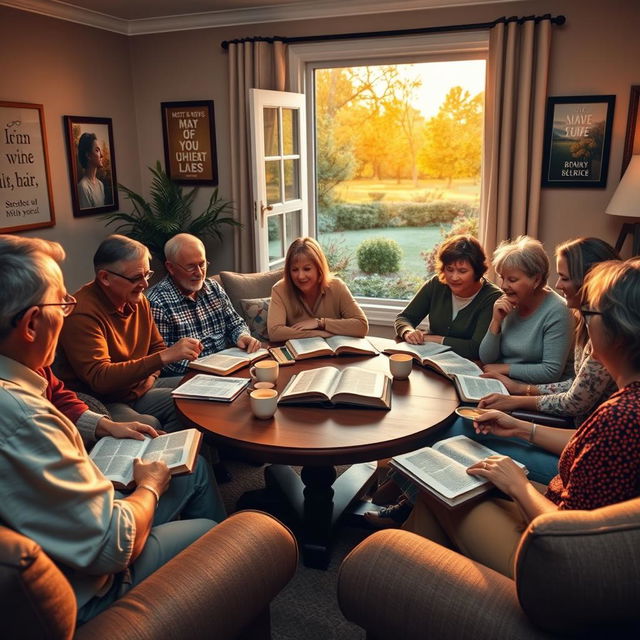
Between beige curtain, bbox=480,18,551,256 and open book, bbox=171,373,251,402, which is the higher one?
beige curtain, bbox=480,18,551,256

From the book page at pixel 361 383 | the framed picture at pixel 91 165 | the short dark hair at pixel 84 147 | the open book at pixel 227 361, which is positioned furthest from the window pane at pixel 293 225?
the book page at pixel 361 383

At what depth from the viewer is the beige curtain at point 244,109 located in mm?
4312

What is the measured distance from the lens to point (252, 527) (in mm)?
1383

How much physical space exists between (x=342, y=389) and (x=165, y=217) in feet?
9.87

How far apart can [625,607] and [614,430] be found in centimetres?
34

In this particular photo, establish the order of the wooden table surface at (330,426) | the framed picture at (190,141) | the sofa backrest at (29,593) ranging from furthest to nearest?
the framed picture at (190,141), the wooden table surface at (330,426), the sofa backrest at (29,593)

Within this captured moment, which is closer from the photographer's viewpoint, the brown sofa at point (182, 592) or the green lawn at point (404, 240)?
the brown sofa at point (182, 592)

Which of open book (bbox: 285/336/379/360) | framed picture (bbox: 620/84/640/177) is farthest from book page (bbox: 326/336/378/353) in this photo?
framed picture (bbox: 620/84/640/177)

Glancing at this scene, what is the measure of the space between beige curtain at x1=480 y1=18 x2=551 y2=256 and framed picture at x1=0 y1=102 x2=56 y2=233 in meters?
3.02

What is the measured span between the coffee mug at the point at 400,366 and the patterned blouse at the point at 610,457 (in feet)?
3.18

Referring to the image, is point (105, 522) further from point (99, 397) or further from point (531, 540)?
point (99, 397)

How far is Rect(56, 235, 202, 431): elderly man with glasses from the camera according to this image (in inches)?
88.0

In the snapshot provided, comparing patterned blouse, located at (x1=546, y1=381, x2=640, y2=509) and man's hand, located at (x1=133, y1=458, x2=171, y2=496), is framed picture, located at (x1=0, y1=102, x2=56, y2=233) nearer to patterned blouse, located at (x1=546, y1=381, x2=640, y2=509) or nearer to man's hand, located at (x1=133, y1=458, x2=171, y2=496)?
man's hand, located at (x1=133, y1=458, x2=171, y2=496)

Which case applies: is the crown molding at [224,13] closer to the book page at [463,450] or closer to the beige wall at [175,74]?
→ the beige wall at [175,74]
